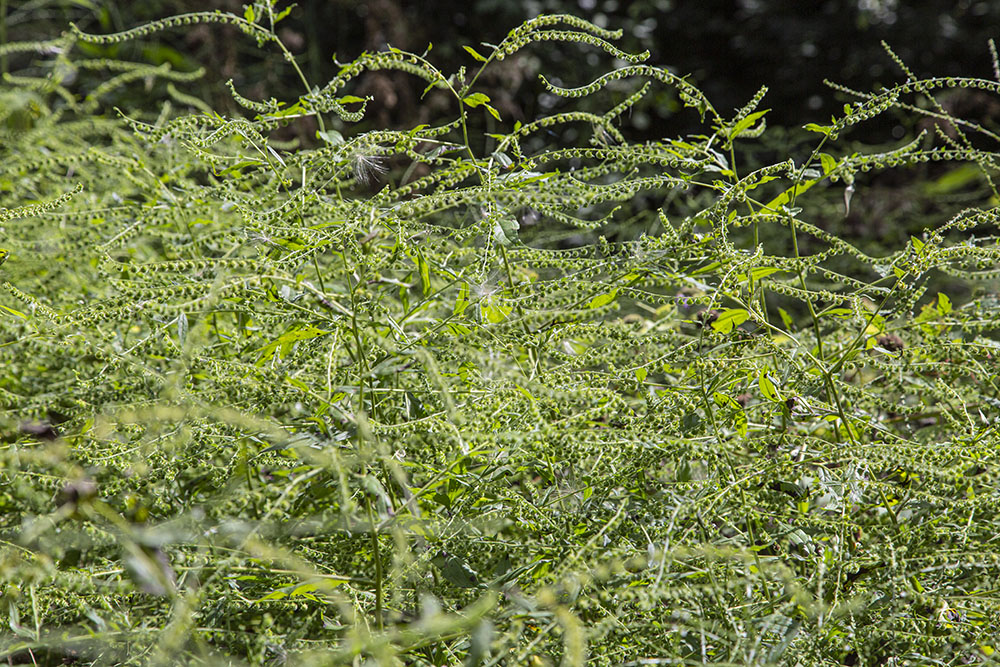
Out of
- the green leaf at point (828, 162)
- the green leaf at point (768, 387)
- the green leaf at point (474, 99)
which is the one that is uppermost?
the green leaf at point (474, 99)

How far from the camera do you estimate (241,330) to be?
5.03 ft

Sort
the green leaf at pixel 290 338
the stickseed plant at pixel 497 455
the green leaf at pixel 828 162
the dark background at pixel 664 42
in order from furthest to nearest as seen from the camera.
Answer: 1. the dark background at pixel 664 42
2. the green leaf at pixel 828 162
3. the green leaf at pixel 290 338
4. the stickseed plant at pixel 497 455

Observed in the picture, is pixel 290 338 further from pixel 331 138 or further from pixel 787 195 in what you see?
pixel 787 195

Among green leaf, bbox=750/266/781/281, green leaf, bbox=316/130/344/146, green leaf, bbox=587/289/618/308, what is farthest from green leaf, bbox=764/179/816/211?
green leaf, bbox=316/130/344/146

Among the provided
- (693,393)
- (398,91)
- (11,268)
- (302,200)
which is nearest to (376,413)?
(302,200)

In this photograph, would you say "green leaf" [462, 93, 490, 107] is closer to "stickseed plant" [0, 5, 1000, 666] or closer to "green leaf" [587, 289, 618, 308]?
"stickseed plant" [0, 5, 1000, 666]

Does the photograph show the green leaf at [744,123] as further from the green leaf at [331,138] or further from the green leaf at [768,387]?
the green leaf at [331,138]

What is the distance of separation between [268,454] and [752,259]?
2.27 ft

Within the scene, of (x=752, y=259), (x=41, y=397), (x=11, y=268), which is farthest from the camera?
(x=11, y=268)

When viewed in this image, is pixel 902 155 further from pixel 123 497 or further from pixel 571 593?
pixel 123 497

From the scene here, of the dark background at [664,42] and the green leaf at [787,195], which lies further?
the dark background at [664,42]

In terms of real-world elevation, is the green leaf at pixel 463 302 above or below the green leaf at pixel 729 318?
above

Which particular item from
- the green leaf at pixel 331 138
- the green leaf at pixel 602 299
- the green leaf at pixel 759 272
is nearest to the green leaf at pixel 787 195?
the green leaf at pixel 759 272

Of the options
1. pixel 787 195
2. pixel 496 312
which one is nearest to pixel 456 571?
pixel 496 312
